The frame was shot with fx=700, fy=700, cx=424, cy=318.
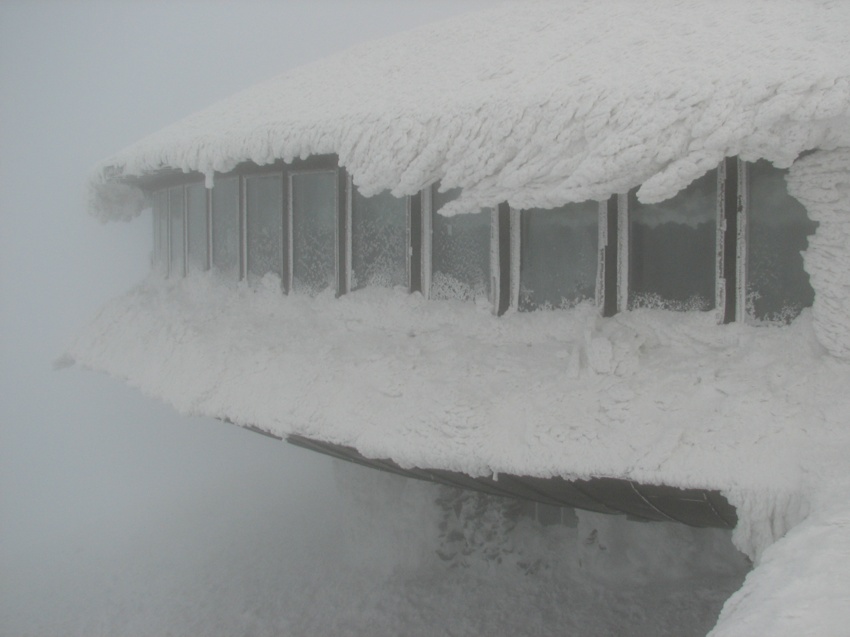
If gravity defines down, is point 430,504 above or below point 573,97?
below

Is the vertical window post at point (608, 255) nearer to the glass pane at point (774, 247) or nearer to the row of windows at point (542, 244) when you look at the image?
the row of windows at point (542, 244)

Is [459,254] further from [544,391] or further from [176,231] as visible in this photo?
[176,231]

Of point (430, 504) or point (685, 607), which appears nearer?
point (685, 607)

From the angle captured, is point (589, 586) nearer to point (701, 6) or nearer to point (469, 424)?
point (469, 424)

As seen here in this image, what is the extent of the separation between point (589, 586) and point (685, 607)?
669mm

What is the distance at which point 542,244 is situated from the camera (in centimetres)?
300

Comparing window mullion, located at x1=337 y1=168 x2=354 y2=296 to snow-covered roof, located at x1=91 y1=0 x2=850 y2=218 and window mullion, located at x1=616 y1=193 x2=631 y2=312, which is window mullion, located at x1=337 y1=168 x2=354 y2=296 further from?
window mullion, located at x1=616 y1=193 x2=631 y2=312

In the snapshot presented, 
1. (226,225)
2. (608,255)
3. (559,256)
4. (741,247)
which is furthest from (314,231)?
(741,247)

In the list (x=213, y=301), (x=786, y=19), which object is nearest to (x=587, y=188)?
(x=786, y=19)

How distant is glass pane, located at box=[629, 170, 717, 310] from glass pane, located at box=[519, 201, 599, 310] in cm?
17

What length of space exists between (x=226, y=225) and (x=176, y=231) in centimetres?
87

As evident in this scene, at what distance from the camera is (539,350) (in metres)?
2.86

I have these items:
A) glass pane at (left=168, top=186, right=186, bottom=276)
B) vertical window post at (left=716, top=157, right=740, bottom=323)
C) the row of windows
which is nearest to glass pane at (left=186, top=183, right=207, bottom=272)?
glass pane at (left=168, top=186, right=186, bottom=276)

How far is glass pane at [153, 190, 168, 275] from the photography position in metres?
5.33
